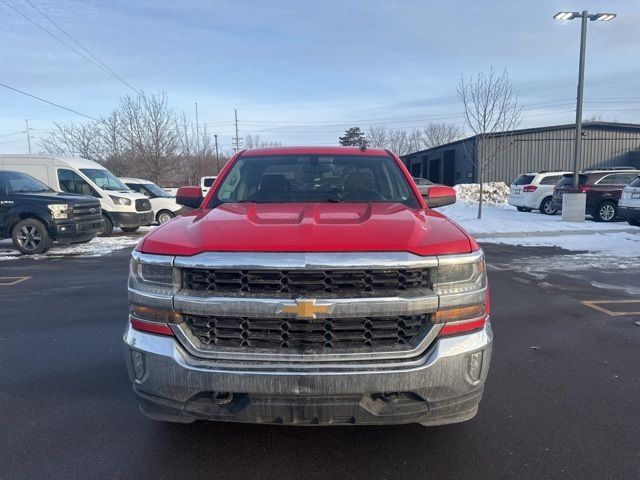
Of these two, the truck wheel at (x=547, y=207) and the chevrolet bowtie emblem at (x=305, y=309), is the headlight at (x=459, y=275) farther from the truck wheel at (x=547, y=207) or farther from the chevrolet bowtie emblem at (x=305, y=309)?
the truck wheel at (x=547, y=207)

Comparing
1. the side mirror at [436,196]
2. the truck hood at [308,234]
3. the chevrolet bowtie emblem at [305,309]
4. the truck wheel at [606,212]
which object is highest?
the side mirror at [436,196]

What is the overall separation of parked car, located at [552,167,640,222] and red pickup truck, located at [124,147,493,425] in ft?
54.4

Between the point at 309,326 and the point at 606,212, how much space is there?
1791 cm

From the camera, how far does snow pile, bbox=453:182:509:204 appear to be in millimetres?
29220

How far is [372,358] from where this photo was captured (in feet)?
8.10

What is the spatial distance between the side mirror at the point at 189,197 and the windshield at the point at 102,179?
12.2 m

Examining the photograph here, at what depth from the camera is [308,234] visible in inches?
102

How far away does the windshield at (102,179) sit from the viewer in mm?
15305

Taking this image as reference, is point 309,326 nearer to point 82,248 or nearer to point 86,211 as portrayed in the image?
point 86,211

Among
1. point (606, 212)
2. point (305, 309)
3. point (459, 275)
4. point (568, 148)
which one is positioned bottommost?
point (606, 212)

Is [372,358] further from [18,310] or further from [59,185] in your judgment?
[59,185]

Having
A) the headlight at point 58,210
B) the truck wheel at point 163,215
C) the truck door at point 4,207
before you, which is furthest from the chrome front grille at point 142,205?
the truck door at point 4,207

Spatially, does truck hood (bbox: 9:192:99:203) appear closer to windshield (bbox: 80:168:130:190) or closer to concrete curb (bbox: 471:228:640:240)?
windshield (bbox: 80:168:130:190)

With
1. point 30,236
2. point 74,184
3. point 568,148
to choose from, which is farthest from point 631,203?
point 568,148
